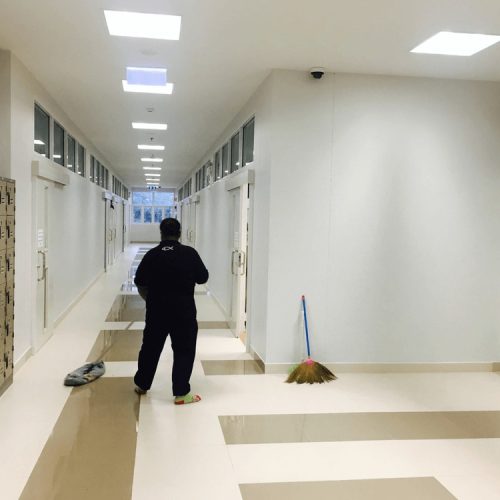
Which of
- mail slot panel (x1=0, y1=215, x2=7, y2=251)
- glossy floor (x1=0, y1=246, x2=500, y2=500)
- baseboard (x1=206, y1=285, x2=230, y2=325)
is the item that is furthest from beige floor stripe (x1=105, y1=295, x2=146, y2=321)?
mail slot panel (x1=0, y1=215, x2=7, y2=251)

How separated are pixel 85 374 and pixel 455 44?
4276mm

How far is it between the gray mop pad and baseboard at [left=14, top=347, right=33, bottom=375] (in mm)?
587

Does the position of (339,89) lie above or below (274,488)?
above

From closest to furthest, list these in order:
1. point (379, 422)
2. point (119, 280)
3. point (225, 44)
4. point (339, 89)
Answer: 1. point (379, 422)
2. point (225, 44)
3. point (339, 89)
4. point (119, 280)

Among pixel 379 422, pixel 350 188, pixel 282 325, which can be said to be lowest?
pixel 379 422

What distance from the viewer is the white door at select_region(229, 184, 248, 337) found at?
6555 mm

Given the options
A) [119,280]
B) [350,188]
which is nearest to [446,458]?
[350,188]

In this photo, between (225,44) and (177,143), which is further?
(177,143)

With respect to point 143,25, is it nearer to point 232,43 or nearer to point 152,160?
point 232,43

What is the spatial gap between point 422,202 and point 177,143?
243 inches

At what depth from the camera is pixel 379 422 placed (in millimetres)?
3924

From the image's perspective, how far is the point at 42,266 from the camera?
19.2 feet

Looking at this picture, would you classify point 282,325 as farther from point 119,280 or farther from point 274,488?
point 119,280

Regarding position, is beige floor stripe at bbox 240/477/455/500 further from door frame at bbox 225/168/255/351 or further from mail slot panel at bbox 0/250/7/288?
door frame at bbox 225/168/255/351
